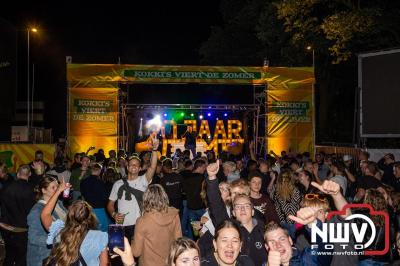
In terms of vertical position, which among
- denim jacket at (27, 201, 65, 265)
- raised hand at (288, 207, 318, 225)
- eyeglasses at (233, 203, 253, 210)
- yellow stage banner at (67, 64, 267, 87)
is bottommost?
denim jacket at (27, 201, 65, 265)

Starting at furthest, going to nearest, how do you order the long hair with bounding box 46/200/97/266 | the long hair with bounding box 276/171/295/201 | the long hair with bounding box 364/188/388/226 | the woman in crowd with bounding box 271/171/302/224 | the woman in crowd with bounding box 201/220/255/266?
the long hair with bounding box 276/171/295/201 → the woman in crowd with bounding box 271/171/302/224 → the long hair with bounding box 364/188/388/226 → the long hair with bounding box 46/200/97/266 → the woman in crowd with bounding box 201/220/255/266

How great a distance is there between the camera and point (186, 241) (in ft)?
12.9

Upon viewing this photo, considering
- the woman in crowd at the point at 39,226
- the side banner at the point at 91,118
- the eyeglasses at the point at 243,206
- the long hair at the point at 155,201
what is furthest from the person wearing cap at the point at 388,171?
the side banner at the point at 91,118

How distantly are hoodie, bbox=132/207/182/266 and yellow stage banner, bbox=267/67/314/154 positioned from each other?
1451 cm

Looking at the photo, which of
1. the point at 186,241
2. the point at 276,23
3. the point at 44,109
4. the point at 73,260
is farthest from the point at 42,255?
the point at 44,109

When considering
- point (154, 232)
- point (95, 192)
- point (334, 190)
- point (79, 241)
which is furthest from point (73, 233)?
point (95, 192)

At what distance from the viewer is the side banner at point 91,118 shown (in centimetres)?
1911

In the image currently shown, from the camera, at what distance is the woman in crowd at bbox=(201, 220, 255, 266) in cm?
421

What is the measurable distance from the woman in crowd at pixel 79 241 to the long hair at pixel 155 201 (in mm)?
893

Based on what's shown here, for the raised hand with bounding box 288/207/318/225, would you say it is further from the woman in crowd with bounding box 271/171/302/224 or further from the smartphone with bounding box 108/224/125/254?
the woman in crowd with bounding box 271/171/302/224

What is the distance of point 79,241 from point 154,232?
3.82 feet

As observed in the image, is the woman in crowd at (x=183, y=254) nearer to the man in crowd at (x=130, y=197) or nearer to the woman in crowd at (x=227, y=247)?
the woman in crowd at (x=227, y=247)

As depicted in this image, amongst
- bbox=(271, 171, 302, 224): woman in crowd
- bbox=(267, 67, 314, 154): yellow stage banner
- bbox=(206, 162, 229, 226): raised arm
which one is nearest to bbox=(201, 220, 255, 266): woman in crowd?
bbox=(206, 162, 229, 226): raised arm

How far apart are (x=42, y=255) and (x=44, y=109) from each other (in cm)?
5263
